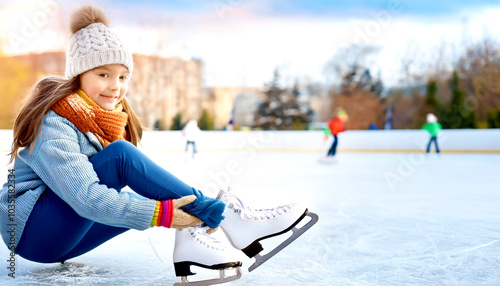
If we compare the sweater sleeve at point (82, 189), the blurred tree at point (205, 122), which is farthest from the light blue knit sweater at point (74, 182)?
the blurred tree at point (205, 122)

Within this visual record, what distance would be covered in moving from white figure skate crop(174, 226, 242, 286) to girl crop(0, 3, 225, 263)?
7cm

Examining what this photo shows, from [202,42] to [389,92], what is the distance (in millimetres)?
6000

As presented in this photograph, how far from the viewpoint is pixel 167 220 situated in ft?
3.41

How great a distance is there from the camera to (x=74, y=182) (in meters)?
0.98

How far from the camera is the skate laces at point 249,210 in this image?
1250 millimetres

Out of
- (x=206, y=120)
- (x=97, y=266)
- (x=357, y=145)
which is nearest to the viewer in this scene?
(x=97, y=266)

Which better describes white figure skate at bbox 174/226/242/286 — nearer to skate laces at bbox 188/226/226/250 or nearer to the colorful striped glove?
skate laces at bbox 188/226/226/250

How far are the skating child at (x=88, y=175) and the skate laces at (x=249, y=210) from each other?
80 millimetres

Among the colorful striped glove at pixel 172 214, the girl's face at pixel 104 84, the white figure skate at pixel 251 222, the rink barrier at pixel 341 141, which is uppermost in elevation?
the girl's face at pixel 104 84

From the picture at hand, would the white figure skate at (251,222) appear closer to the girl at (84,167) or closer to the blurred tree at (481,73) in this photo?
the girl at (84,167)

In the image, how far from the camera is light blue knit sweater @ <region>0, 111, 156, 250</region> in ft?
3.22

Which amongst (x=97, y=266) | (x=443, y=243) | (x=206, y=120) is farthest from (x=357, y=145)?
(x=97, y=266)

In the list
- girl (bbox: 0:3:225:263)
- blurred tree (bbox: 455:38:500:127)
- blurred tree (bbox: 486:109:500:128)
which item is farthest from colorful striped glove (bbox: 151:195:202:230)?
blurred tree (bbox: 455:38:500:127)

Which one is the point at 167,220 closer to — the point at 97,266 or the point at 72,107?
the point at 72,107
